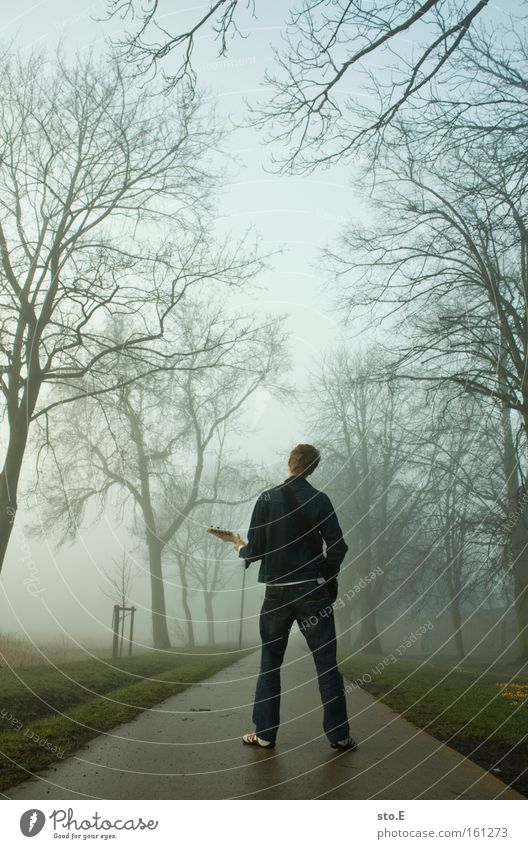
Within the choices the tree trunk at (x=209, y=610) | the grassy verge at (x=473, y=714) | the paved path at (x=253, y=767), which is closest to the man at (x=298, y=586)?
the paved path at (x=253, y=767)

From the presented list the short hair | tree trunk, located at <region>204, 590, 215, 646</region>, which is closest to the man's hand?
the short hair

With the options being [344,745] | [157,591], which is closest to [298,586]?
[344,745]

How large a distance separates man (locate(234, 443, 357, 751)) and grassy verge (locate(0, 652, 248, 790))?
46.8 inches

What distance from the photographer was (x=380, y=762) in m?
3.78

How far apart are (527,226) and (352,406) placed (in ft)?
9.93

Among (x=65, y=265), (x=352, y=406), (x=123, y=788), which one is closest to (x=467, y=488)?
(x=352, y=406)

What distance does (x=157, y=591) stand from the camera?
15.2 metres

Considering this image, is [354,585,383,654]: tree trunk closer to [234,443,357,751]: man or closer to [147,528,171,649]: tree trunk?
[147,528,171,649]: tree trunk

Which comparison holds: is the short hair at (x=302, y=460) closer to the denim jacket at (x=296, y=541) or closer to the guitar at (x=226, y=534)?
the denim jacket at (x=296, y=541)

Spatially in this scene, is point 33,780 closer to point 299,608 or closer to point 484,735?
point 299,608

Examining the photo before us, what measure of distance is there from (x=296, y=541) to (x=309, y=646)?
2.05 ft

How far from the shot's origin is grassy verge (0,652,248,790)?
385 cm

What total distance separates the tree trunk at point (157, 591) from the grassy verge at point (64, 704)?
3138 mm

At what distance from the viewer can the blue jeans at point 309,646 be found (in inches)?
162
